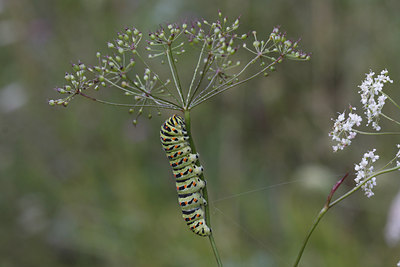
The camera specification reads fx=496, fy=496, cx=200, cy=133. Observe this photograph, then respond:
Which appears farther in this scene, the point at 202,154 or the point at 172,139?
the point at 202,154

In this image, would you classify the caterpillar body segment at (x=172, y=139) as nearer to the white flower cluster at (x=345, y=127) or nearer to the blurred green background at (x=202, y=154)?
the white flower cluster at (x=345, y=127)

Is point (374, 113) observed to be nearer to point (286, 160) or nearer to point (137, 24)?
point (286, 160)

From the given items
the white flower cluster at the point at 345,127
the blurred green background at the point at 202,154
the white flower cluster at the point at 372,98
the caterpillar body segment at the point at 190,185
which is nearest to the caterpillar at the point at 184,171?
the caterpillar body segment at the point at 190,185

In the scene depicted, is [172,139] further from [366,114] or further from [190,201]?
[366,114]

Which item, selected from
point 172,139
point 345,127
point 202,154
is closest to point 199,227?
point 172,139

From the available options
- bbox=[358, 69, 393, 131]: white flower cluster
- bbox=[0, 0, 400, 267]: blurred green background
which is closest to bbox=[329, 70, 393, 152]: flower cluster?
bbox=[358, 69, 393, 131]: white flower cluster

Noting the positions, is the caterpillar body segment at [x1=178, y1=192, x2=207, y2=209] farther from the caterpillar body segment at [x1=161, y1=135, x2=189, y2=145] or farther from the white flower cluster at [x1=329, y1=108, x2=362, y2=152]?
the white flower cluster at [x1=329, y1=108, x2=362, y2=152]
